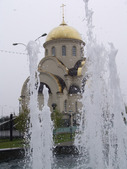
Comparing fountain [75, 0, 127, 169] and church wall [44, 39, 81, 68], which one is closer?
fountain [75, 0, 127, 169]

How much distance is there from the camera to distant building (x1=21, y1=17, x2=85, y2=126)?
2548 cm

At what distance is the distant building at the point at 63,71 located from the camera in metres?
25.5

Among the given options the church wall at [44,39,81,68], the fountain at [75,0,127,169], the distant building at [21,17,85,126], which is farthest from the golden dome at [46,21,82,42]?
the fountain at [75,0,127,169]

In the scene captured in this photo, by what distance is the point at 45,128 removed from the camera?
23.7 ft

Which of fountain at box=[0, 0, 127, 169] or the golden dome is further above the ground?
the golden dome

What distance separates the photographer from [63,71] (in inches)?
1100

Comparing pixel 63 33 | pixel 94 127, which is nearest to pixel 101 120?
pixel 94 127

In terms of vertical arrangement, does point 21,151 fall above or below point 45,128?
below

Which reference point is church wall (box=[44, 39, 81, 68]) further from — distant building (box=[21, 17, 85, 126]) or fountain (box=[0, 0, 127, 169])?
fountain (box=[0, 0, 127, 169])

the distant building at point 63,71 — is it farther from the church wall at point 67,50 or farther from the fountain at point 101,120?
the fountain at point 101,120

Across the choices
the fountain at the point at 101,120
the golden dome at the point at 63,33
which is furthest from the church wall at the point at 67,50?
the fountain at the point at 101,120

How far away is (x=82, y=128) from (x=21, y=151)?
248cm

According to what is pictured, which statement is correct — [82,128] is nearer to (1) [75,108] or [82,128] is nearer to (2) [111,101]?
(2) [111,101]

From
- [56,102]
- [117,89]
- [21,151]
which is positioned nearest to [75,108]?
[56,102]
